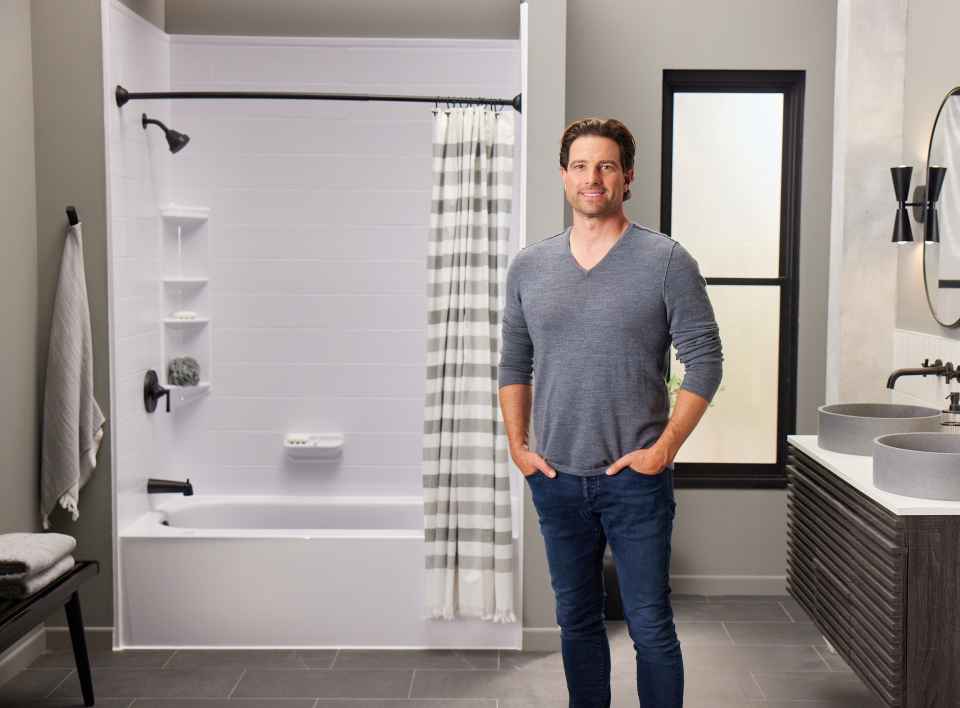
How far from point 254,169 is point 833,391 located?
2.46m

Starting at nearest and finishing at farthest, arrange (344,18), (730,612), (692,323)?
(692,323) → (730,612) → (344,18)

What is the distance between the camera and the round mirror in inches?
101

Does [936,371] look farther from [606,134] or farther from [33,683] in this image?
[33,683]

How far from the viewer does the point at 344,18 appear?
3.32 m

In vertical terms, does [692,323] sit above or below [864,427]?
above

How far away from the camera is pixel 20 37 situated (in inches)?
103

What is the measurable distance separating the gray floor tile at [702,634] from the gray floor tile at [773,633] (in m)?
0.03

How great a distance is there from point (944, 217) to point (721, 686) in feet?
5.43

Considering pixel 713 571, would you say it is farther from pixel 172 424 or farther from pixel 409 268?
pixel 172 424

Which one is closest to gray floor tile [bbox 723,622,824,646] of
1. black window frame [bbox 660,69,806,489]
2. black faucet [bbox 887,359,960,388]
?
black window frame [bbox 660,69,806,489]

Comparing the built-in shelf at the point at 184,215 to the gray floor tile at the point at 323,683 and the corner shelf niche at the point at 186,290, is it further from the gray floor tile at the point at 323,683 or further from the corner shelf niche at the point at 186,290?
the gray floor tile at the point at 323,683

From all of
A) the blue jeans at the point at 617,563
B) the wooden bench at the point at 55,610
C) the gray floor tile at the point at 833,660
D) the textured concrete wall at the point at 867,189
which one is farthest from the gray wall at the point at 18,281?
the textured concrete wall at the point at 867,189

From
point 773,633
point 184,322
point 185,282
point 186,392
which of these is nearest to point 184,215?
point 185,282

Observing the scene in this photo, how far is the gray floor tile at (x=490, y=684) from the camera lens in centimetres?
251
